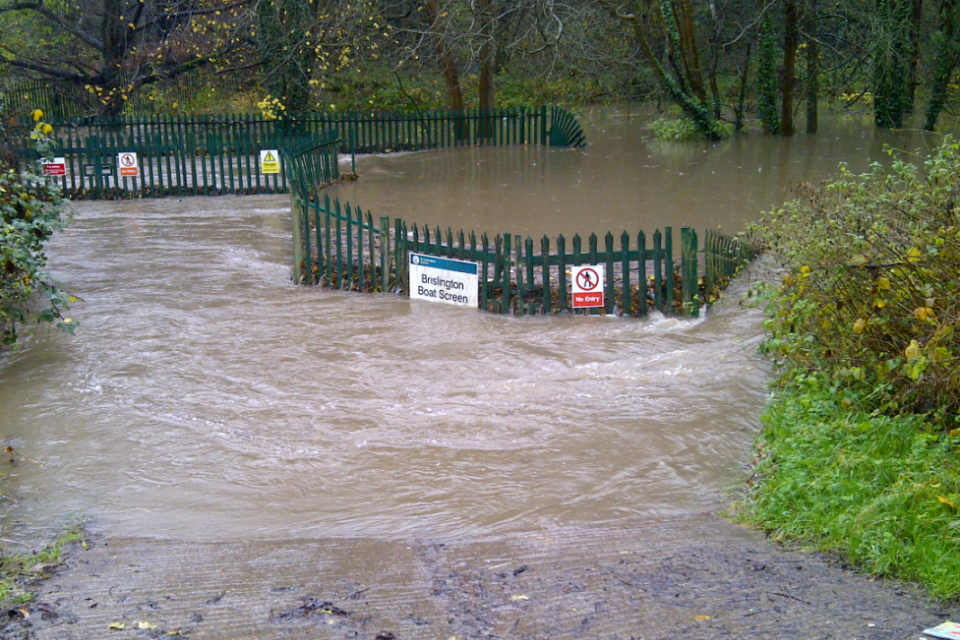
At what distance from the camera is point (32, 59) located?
3111 centimetres

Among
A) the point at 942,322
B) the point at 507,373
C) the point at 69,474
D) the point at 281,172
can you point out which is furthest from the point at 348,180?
the point at 942,322

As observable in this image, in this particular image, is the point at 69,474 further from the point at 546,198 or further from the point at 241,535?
the point at 546,198

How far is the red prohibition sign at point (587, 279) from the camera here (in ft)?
33.3

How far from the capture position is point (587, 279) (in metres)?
10.2

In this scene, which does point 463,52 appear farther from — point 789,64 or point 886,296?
point 886,296

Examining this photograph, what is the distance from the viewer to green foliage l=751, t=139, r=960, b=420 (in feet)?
18.2

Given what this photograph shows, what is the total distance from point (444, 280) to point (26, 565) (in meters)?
6.41

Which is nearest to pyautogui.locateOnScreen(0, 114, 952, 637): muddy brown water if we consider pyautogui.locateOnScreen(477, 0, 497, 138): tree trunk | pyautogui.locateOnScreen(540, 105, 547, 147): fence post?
pyautogui.locateOnScreen(477, 0, 497, 138): tree trunk

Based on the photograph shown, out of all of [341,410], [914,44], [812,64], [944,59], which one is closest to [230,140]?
[341,410]

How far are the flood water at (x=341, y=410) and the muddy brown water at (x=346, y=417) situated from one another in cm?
2

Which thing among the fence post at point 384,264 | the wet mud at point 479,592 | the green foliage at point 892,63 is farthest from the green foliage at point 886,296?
the green foliage at point 892,63

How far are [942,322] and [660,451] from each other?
2208 millimetres

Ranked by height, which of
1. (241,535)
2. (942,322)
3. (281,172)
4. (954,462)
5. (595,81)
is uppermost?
(595,81)

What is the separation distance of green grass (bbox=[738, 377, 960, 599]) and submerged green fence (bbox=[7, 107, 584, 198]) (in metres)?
15.5
